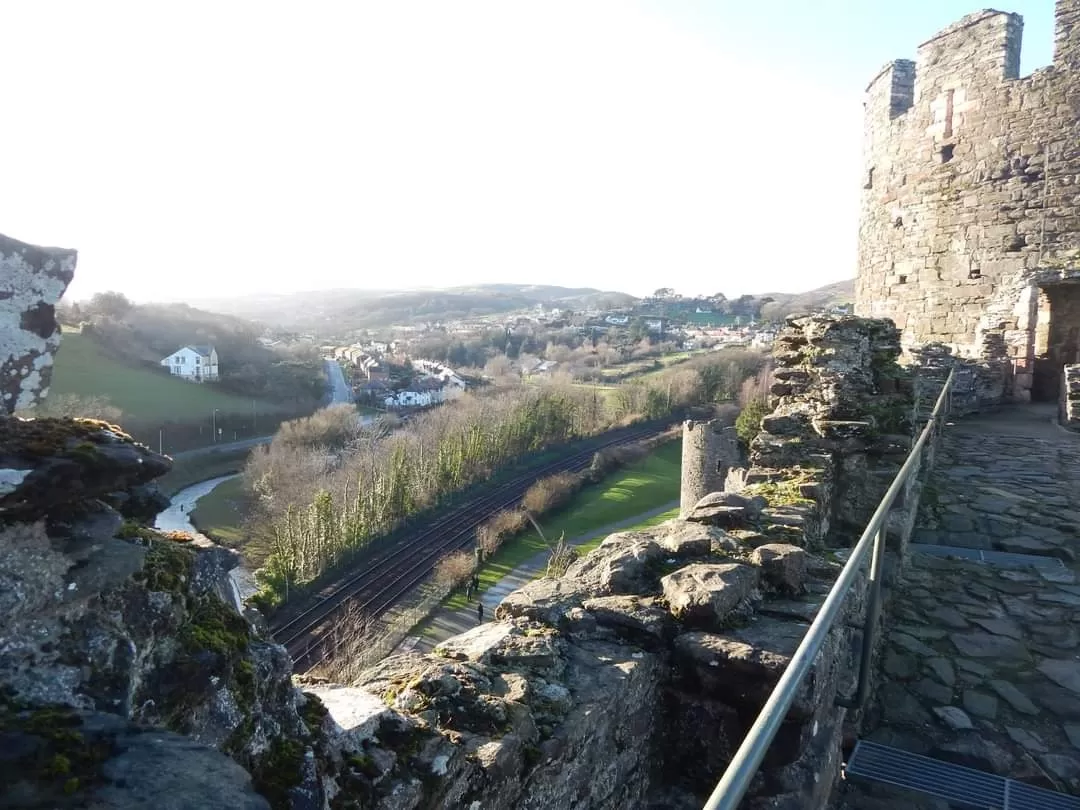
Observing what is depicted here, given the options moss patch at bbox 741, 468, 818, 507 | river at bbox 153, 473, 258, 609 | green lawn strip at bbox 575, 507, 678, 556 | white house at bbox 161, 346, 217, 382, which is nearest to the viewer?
moss patch at bbox 741, 468, 818, 507

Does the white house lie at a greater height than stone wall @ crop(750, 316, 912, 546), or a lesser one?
lesser

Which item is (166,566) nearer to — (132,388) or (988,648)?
(988,648)

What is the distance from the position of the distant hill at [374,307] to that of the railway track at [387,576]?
9836 cm

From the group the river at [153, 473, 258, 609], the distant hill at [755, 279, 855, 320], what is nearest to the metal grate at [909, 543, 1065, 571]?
the river at [153, 473, 258, 609]

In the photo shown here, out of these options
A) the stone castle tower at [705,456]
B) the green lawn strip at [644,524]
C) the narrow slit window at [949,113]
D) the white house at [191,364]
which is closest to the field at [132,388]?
the white house at [191,364]

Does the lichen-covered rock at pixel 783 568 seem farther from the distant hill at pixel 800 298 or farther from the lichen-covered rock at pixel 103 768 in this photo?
the distant hill at pixel 800 298

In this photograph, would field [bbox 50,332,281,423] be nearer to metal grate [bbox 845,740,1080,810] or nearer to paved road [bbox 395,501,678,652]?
paved road [bbox 395,501,678,652]

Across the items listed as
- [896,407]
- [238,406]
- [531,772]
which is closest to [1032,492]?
[896,407]

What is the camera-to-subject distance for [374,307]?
512ft

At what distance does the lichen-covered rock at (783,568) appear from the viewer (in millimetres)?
3396

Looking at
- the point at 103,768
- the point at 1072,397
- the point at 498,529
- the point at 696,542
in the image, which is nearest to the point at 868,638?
the point at 696,542

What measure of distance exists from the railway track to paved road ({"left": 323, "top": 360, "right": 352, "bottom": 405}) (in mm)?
17678

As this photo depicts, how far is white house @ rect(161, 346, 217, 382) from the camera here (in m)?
36.8

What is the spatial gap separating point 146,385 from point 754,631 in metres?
34.7
